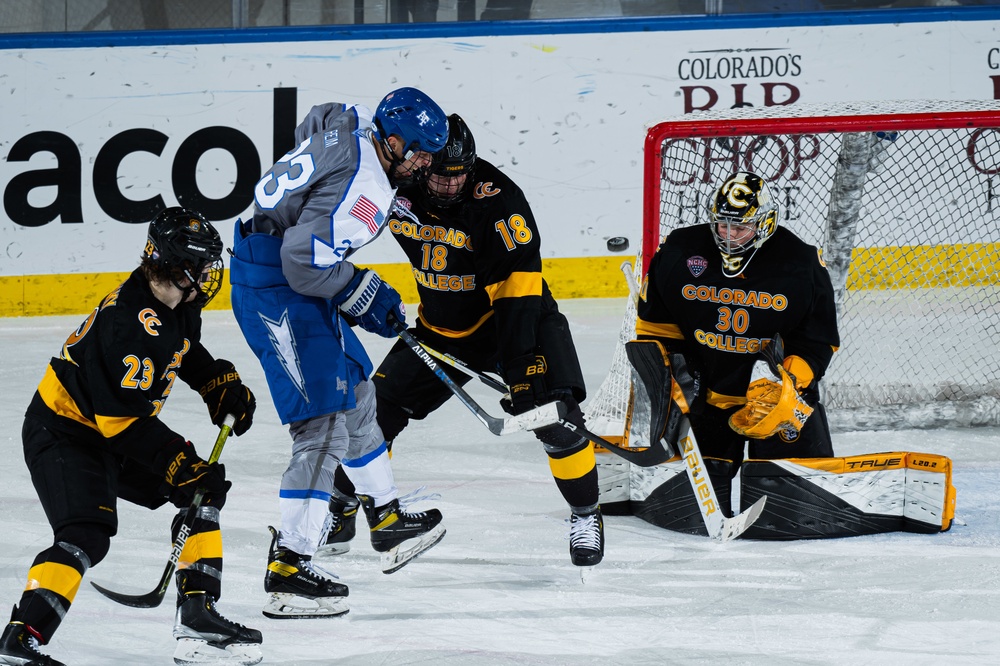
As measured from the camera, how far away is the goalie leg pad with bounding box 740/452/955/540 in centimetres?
315

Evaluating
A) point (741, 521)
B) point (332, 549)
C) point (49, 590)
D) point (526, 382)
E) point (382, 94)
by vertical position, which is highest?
point (382, 94)

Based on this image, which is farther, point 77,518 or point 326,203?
point 326,203

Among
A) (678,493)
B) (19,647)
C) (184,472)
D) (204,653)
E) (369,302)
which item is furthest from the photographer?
(678,493)

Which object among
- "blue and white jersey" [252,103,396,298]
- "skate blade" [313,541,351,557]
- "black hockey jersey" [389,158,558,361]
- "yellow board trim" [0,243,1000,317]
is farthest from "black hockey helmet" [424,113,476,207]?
"yellow board trim" [0,243,1000,317]

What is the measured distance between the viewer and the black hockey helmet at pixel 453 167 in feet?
9.39

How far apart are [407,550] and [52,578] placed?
0.93m

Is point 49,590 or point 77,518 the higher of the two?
point 77,518

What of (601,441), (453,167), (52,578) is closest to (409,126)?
(453,167)

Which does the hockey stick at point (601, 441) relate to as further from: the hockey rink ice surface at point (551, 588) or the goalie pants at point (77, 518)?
the goalie pants at point (77, 518)

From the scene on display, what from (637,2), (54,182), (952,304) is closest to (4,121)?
(54,182)

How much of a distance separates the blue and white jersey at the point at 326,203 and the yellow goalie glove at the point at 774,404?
3.55 feet

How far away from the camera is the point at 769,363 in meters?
3.15

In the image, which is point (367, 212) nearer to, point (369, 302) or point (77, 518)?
point (369, 302)

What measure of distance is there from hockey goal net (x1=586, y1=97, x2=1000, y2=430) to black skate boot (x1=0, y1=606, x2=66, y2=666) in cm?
198
